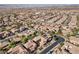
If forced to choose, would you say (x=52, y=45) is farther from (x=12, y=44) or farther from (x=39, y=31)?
(x=12, y=44)

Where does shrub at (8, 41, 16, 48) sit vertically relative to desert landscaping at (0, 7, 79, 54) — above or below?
below

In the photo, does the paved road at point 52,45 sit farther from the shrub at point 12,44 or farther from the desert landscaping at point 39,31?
the shrub at point 12,44

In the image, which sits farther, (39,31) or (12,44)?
(39,31)

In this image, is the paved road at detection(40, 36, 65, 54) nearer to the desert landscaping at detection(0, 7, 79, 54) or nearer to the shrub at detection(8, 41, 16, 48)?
the desert landscaping at detection(0, 7, 79, 54)

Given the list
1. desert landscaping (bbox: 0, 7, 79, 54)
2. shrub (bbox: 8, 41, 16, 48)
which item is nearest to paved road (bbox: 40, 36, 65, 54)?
desert landscaping (bbox: 0, 7, 79, 54)

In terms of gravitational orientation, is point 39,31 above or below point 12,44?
above

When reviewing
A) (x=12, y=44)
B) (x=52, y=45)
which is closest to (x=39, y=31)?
(x=52, y=45)

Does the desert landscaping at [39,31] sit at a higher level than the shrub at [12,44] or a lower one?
higher

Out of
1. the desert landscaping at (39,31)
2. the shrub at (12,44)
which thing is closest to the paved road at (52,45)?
the desert landscaping at (39,31)

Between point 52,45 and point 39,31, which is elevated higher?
point 39,31
